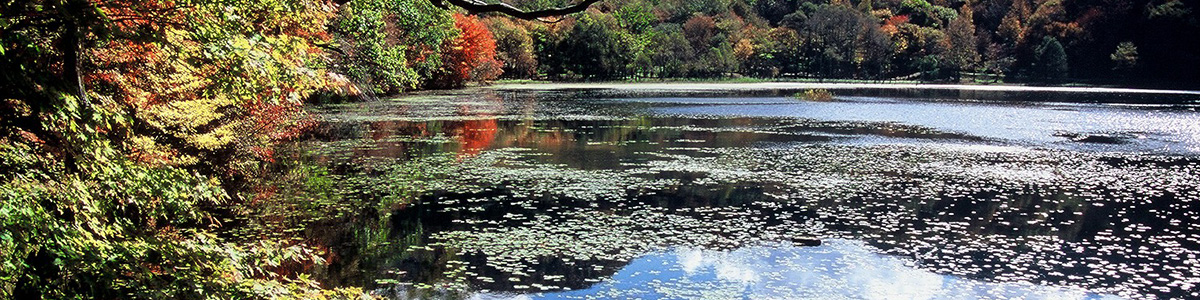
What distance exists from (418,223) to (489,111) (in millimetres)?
26515

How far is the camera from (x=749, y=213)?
14.9 m

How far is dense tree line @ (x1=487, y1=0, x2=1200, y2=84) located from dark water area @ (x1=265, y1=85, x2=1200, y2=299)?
58406mm

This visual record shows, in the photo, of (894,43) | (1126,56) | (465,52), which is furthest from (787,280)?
(894,43)

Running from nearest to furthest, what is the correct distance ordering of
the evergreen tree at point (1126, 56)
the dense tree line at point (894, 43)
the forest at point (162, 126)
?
the forest at point (162, 126) < the evergreen tree at point (1126, 56) < the dense tree line at point (894, 43)


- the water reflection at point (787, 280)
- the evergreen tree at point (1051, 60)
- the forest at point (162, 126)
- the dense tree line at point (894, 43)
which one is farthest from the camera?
the evergreen tree at point (1051, 60)

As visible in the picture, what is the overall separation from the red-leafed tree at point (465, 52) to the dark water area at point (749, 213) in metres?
32.5

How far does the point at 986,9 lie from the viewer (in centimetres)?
12025

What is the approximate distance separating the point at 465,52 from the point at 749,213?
49964 mm

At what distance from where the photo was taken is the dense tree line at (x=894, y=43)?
90062 mm

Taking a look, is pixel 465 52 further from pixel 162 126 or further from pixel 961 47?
pixel 961 47

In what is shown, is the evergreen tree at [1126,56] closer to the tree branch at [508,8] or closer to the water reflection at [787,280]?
the water reflection at [787,280]

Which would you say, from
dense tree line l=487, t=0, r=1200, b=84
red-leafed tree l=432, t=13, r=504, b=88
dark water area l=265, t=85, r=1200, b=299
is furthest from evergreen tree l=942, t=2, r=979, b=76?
dark water area l=265, t=85, r=1200, b=299

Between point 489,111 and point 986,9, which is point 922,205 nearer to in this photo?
point 489,111

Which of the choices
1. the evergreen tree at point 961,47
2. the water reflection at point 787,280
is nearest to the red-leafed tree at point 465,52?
the water reflection at point 787,280
